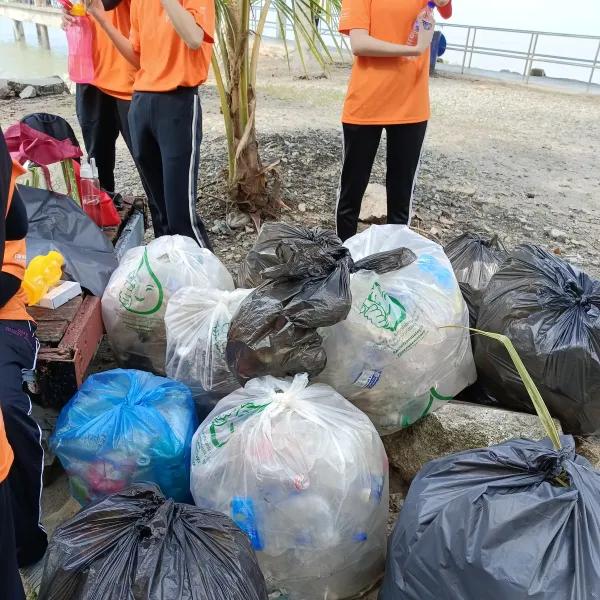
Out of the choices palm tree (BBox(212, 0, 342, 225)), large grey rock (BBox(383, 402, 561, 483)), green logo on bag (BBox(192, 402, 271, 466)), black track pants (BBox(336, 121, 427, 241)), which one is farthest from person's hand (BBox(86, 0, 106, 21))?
large grey rock (BBox(383, 402, 561, 483))

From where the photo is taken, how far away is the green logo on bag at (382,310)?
1813 mm

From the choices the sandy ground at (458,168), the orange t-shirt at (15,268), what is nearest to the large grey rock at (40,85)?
the sandy ground at (458,168)

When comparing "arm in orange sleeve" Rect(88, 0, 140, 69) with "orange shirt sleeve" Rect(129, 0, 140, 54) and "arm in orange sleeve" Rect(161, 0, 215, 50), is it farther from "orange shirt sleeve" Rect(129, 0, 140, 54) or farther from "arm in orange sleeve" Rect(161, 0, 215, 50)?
"arm in orange sleeve" Rect(161, 0, 215, 50)

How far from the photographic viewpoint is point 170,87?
2.59 m

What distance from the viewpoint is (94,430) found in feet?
5.62

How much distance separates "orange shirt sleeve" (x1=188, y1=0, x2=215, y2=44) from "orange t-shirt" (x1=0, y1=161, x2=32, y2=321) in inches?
48.9

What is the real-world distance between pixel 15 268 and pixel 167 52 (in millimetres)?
1447

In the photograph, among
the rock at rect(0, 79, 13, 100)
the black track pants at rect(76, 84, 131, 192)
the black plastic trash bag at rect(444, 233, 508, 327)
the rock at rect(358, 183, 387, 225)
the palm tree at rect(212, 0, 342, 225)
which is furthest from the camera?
the rock at rect(0, 79, 13, 100)

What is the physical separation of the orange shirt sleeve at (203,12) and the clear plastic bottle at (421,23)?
922 mm

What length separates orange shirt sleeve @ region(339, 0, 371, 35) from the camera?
2.70 meters

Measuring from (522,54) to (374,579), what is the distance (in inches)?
495

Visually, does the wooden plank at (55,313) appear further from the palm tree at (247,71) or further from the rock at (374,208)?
the rock at (374,208)

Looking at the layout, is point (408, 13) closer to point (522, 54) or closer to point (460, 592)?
point (460, 592)

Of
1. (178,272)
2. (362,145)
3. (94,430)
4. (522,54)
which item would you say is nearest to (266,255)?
(178,272)
